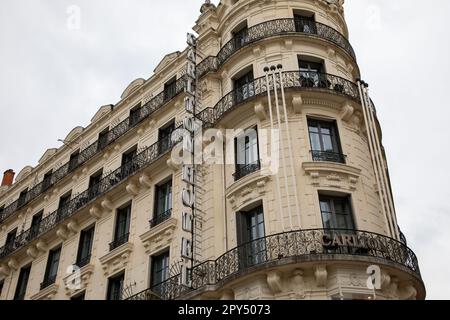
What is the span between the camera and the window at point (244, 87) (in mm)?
20719

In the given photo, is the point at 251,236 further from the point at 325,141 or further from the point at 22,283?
the point at 22,283

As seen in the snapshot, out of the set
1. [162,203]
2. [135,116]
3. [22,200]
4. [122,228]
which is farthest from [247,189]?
[22,200]

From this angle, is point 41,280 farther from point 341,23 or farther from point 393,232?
point 341,23

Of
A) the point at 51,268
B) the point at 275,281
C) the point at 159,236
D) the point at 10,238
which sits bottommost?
the point at 275,281

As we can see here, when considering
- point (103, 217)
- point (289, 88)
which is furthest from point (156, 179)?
point (289, 88)

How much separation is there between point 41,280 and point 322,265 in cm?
1607

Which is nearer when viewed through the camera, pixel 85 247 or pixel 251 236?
pixel 251 236

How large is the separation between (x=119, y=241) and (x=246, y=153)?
23.2 ft

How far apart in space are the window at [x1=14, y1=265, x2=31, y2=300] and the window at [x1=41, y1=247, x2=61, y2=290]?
1.93 metres

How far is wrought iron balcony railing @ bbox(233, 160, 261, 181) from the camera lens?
18934 mm

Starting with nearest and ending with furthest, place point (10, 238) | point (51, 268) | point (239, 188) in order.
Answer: point (239, 188) → point (51, 268) → point (10, 238)

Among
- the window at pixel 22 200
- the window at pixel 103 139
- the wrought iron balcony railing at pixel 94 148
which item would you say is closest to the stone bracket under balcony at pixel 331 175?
the wrought iron balcony railing at pixel 94 148

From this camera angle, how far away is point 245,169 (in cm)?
1938
